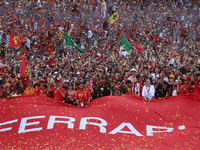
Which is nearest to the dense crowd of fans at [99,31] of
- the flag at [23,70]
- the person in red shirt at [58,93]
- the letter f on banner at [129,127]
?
the flag at [23,70]

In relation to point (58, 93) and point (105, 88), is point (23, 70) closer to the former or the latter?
point (58, 93)

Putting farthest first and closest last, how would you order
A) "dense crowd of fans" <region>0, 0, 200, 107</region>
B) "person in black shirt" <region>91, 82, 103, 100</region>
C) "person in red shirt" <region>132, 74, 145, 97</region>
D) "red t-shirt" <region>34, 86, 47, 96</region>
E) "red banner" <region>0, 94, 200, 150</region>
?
"dense crowd of fans" <region>0, 0, 200, 107</region>, "person in red shirt" <region>132, 74, 145, 97</region>, "person in black shirt" <region>91, 82, 103, 100</region>, "red t-shirt" <region>34, 86, 47, 96</region>, "red banner" <region>0, 94, 200, 150</region>

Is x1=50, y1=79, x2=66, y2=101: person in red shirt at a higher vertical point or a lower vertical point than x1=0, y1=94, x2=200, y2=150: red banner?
higher

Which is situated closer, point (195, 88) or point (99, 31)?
point (195, 88)

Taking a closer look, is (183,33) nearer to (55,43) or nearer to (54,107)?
(55,43)

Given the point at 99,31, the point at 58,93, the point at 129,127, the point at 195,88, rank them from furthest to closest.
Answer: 1. the point at 99,31
2. the point at 58,93
3. the point at 195,88
4. the point at 129,127

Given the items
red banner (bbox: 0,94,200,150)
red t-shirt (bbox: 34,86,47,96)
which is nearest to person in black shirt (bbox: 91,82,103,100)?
red banner (bbox: 0,94,200,150)

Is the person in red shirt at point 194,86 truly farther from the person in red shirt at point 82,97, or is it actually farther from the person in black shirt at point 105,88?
A: the person in red shirt at point 82,97

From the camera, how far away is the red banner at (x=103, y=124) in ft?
15.3

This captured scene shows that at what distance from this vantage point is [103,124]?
17.4ft

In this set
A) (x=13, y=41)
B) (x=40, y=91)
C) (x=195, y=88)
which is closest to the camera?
(x=195, y=88)

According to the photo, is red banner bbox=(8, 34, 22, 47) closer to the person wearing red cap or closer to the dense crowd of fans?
the dense crowd of fans

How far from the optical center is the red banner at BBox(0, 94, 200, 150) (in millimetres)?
4660

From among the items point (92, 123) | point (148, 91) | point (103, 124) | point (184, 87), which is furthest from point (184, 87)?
point (92, 123)
